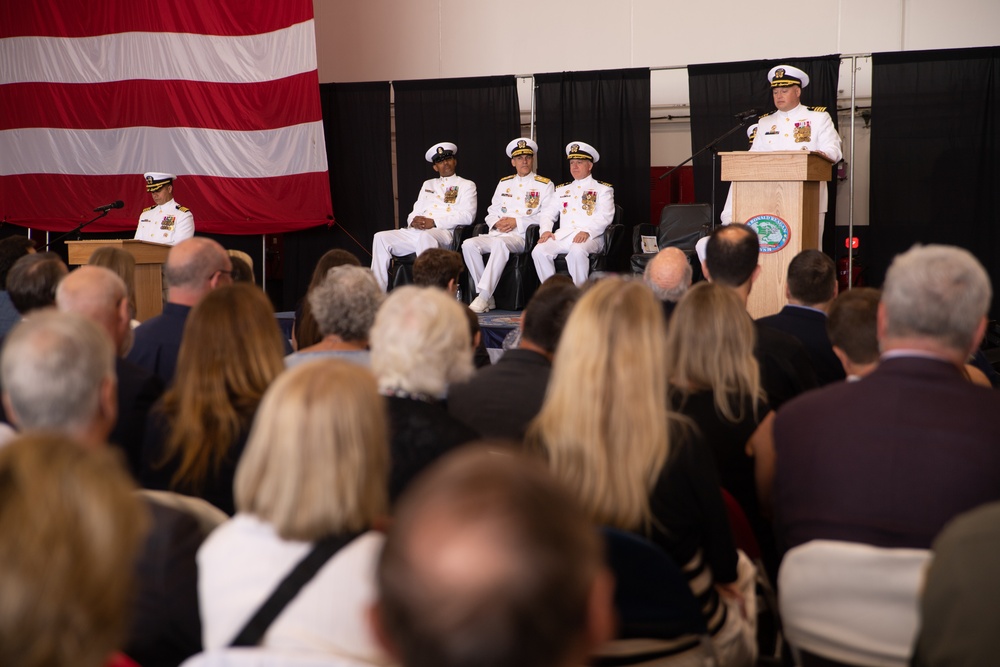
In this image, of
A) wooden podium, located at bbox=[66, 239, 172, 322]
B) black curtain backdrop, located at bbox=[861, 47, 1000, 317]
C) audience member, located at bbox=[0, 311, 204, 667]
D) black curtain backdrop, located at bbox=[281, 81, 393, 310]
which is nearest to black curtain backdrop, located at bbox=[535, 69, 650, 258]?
black curtain backdrop, located at bbox=[281, 81, 393, 310]

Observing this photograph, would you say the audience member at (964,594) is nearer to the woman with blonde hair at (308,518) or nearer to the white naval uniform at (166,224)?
the woman with blonde hair at (308,518)

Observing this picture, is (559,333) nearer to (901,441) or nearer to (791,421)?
(791,421)

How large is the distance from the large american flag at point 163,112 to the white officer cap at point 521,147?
1.90 meters

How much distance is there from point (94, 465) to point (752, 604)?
1.56 m

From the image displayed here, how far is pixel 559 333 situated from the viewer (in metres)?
2.54

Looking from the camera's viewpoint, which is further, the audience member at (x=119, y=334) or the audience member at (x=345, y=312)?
the audience member at (x=345, y=312)

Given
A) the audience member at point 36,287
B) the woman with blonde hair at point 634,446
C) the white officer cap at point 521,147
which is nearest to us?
the woman with blonde hair at point 634,446

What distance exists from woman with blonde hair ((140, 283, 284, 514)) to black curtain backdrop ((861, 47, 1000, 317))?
640 cm

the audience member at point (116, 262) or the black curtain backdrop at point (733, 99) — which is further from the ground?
the black curtain backdrop at point (733, 99)

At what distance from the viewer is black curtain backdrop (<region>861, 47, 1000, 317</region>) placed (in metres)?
7.24

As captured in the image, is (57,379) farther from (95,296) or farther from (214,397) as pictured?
(95,296)

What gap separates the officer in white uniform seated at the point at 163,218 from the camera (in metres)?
7.63

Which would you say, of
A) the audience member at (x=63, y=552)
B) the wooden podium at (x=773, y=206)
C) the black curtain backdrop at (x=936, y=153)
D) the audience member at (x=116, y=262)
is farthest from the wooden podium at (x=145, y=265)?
the audience member at (x=63, y=552)

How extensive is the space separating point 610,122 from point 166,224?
3.78 meters
